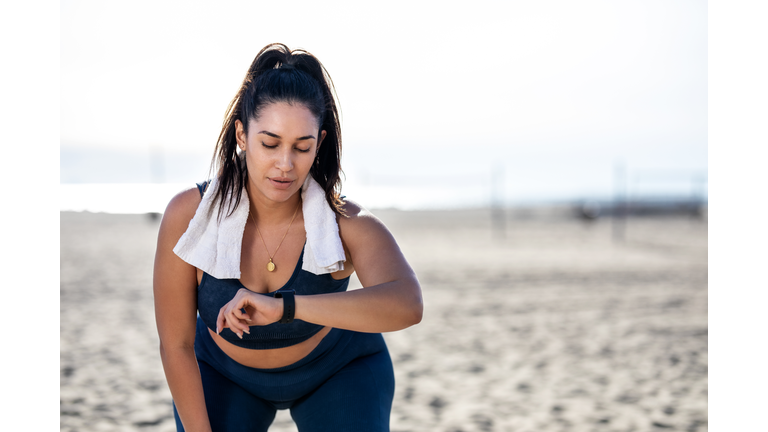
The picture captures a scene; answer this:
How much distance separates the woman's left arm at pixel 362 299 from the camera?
151cm

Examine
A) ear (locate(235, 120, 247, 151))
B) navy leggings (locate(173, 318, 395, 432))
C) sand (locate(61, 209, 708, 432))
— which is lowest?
sand (locate(61, 209, 708, 432))

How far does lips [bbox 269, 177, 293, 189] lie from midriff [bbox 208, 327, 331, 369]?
54 cm

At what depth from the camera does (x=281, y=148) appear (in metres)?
1.69

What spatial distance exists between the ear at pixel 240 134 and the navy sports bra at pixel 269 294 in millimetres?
179

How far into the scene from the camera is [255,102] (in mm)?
1725

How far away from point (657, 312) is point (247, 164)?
6517 mm

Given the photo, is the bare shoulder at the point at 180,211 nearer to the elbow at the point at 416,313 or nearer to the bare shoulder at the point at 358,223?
the bare shoulder at the point at 358,223

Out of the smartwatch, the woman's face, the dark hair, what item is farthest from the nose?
the smartwatch

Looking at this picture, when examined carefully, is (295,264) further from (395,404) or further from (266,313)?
(395,404)

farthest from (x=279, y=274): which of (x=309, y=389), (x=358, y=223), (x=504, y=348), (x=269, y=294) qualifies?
(x=504, y=348)

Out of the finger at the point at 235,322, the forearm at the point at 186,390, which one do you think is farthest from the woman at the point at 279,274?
the finger at the point at 235,322

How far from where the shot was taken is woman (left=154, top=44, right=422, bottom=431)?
169 centimetres

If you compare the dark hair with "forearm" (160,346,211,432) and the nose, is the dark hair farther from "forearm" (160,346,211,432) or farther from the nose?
"forearm" (160,346,211,432)
